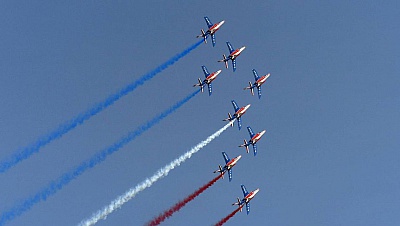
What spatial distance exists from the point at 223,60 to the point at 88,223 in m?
48.4

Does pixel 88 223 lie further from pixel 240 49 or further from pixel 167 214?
pixel 240 49

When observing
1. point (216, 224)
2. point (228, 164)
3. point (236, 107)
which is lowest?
point (216, 224)

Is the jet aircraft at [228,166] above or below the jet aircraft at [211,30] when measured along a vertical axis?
below

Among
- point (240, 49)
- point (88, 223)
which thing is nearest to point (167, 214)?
point (88, 223)

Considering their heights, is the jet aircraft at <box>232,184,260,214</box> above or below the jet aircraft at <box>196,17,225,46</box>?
below

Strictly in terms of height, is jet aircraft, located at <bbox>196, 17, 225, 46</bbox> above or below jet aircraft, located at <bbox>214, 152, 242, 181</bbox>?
A: above

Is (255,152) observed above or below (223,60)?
below

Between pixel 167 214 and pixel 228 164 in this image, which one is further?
pixel 228 164

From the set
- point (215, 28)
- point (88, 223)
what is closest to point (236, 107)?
point (215, 28)

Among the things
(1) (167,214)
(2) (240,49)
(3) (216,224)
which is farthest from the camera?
(2) (240,49)

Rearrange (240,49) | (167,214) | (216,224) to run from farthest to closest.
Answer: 1. (240,49)
2. (216,224)
3. (167,214)

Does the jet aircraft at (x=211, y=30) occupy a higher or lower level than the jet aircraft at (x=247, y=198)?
higher

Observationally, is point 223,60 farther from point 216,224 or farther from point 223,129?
point 216,224

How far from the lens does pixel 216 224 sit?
148 meters
